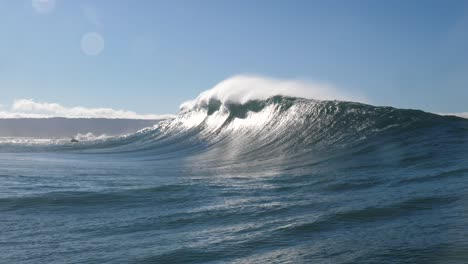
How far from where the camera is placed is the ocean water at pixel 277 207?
3729mm

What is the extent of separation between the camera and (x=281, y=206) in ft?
17.8

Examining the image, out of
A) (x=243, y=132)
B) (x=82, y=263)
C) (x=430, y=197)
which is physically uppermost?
(x=243, y=132)

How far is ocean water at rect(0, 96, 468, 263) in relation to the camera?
3729 millimetres

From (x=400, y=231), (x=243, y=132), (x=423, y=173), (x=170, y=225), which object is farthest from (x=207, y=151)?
(x=400, y=231)

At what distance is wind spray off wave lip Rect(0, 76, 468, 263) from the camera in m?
3.75

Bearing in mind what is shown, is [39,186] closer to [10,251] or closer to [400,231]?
[10,251]

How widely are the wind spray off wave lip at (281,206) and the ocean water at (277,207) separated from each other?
15 mm

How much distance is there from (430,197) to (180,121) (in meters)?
22.7

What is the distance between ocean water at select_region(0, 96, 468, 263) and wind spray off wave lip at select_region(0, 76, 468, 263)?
0.02 m

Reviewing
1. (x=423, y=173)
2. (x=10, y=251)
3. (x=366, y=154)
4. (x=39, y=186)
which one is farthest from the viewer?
(x=366, y=154)

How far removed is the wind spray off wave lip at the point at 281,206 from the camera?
148 inches

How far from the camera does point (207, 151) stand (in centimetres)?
1609

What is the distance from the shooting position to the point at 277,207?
5.39 metres

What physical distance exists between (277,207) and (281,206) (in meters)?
0.06
